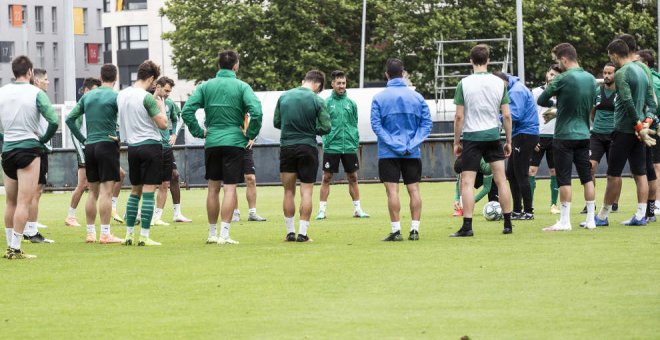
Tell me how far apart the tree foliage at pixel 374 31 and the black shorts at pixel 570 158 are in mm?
49547

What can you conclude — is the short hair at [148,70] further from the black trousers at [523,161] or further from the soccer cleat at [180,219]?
the soccer cleat at [180,219]

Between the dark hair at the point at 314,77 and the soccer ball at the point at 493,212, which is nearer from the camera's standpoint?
the dark hair at the point at 314,77

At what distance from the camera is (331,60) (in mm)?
72625

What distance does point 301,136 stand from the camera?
16.8 metres

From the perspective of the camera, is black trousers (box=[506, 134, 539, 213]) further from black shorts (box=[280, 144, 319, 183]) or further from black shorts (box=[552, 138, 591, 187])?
black shorts (box=[280, 144, 319, 183])

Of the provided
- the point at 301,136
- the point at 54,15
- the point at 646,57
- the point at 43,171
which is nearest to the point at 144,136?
the point at 301,136

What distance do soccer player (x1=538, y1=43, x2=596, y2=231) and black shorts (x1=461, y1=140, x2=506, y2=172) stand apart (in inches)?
32.0

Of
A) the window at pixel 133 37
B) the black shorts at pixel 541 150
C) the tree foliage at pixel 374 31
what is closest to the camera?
the black shorts at pixel 541 150

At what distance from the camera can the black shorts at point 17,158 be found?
15.4 m

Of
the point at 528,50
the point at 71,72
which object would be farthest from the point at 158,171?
the point at 528,50

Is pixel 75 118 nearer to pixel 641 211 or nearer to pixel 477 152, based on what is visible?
pixel 477 152

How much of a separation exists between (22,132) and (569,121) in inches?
240

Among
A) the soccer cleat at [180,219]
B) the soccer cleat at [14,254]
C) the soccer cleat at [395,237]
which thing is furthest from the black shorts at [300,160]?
the soccer cleat at [180,219]

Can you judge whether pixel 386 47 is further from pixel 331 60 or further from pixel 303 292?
pixel 303 292
